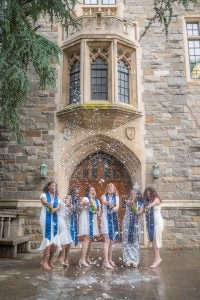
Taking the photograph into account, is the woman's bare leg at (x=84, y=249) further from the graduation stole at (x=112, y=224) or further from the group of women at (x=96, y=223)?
A: the graduation stole at (x=112, y=224)

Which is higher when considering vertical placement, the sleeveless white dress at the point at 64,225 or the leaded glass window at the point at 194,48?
the leaded glass window at the point at 194,48

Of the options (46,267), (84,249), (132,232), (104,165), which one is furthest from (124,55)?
(46,267)

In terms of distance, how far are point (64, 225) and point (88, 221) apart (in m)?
0.47

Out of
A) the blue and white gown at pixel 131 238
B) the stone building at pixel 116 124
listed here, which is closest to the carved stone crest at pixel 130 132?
the stone building at pixel 116 124

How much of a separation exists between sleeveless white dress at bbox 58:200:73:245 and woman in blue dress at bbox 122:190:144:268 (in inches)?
42.9

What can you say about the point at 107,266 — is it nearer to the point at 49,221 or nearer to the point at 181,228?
the point at 49,221

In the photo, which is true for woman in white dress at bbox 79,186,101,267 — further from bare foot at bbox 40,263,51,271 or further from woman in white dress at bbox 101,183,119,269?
bare foot at bbox 40,263,51,271

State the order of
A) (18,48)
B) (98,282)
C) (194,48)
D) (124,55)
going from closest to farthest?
(98,282)
(18,48)
(124,55)
(194,48)

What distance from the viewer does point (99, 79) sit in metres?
10.3

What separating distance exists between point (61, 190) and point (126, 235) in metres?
3.89

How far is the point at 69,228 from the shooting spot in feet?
20.8

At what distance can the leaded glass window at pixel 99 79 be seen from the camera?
1020 cm

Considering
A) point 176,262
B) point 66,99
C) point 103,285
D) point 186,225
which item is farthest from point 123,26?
point 103,285

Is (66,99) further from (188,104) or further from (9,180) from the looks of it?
(188,104)
